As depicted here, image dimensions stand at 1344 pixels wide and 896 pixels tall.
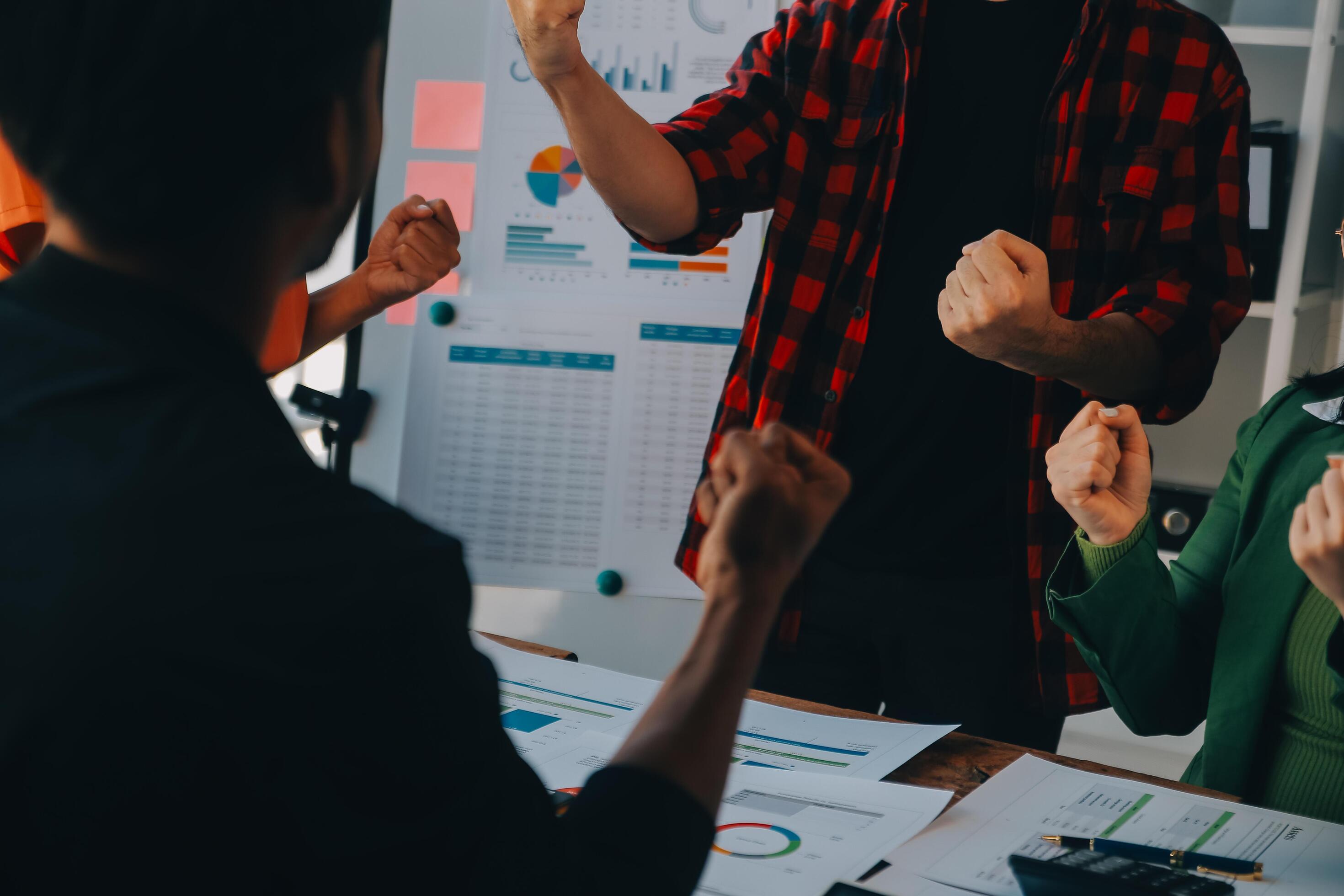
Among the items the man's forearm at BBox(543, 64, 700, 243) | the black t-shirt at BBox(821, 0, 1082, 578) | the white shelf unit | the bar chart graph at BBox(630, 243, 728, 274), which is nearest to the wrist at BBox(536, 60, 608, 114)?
the man's forearm at BBox(543, 64, 700, 243)

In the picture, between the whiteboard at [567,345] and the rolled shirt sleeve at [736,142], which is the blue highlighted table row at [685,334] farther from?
the rolled shirt sleeve at [736,142]

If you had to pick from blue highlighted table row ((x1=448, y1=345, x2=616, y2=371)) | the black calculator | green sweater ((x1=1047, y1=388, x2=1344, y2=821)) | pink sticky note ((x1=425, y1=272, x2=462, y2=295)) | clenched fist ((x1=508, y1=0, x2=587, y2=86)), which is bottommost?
the black calculator

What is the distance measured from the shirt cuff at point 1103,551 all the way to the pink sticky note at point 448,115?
153 centimetres

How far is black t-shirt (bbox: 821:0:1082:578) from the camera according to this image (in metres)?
1.38

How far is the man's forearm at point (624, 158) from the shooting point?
128 centimetres

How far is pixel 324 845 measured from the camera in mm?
439

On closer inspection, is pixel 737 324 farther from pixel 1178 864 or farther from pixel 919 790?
pixel 1178 864

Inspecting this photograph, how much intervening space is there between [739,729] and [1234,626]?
552mm

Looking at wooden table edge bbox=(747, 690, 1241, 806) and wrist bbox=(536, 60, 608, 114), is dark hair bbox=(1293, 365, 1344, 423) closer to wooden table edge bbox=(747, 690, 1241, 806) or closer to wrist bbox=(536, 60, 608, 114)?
wooden table edge bbox=(747, 690, 1241, 806)

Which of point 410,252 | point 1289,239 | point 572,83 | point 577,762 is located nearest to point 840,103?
point 572,83

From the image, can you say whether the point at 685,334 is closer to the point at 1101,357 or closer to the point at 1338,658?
the point at 1101,357

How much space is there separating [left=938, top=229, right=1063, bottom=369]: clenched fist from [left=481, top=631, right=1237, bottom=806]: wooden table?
41 centimetres

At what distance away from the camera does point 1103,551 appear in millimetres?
1076

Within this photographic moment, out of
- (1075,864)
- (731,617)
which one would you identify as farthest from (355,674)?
(1075,864)
